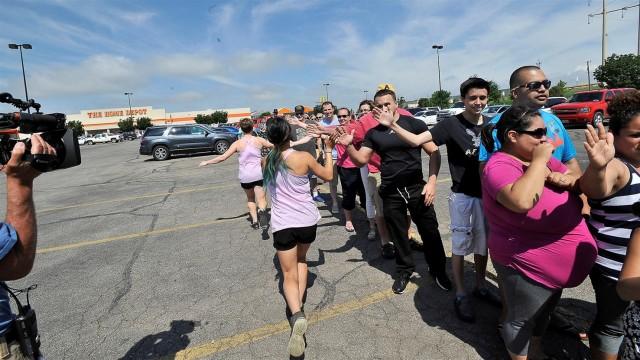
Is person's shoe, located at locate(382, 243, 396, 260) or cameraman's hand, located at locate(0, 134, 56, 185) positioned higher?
cameraman's hand, located at locate(0, 134, 56, 185)

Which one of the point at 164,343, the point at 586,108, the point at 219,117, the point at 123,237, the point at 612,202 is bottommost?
the point at 164,343

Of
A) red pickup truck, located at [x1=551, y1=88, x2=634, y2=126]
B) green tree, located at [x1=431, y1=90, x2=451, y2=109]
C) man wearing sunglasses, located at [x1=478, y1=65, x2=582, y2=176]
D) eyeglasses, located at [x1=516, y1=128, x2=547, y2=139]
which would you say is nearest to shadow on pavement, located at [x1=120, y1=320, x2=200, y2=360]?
man wearing sunglasses, located at [x1=478, y1=65, x2=582, y2=176]

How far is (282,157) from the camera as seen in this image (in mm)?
3031

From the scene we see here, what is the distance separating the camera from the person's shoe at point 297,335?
2.56 meters

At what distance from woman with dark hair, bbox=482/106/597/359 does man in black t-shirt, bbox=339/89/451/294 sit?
1.33 m

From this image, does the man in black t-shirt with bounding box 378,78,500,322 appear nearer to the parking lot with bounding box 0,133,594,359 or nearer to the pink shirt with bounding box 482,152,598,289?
the parking lot with bounding box 0,133,594,359

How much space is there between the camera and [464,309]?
9.50 feet

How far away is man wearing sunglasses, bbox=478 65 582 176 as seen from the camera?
2.51m

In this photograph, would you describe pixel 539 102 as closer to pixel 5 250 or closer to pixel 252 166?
pixel 5 250

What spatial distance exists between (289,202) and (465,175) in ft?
4.86

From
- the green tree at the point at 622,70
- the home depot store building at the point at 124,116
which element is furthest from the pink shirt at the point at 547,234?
the home depot store building at the point at 124,116

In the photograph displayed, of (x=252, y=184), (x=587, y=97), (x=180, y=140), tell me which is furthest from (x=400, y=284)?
(x=587, y=97)

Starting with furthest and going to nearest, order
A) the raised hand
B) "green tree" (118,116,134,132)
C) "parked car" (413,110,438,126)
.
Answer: "green tree" (118,116,134,132), "parked car" (413,110,438,126), the raised hand

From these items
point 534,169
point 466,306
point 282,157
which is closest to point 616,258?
point 534,169
